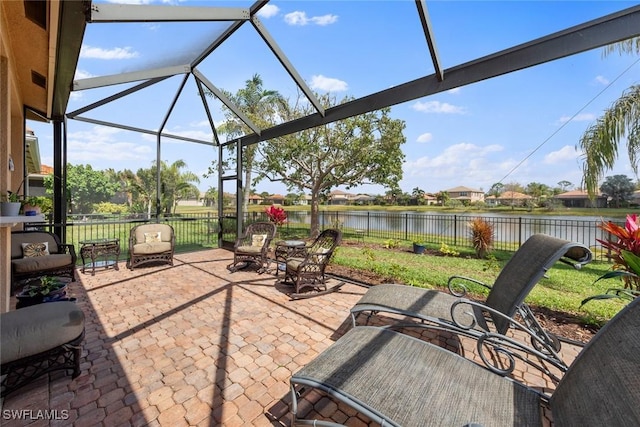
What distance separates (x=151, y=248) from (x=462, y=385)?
19.4 feet

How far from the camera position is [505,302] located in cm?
220

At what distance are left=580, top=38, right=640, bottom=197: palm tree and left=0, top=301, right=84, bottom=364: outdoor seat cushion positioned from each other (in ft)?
24.6

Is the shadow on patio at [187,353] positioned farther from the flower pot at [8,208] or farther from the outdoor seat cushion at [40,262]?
the flower pot at [8,208]

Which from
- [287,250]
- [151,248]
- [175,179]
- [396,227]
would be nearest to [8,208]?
[151,248]

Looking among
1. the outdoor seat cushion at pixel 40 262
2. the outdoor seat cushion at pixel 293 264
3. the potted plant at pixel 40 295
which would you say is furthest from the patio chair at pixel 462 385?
the outdoor seat cushion at pixel 40 262

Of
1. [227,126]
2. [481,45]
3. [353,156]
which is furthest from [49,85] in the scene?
[227,126]

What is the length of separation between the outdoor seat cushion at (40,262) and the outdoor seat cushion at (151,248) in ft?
3.39

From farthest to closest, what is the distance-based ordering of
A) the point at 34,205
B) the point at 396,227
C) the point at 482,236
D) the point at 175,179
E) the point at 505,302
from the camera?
the point at 175,179 < the point at 396,227 < the point at 482,236 < the point at 34,205 < the point at 505,302

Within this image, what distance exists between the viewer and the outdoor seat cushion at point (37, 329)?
1846 millimetres

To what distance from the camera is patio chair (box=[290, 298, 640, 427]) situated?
3.26 feet

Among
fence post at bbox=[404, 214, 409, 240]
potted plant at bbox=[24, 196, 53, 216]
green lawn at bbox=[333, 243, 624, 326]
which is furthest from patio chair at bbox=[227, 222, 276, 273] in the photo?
fence post at bbox=[404, 214, 409, 240]

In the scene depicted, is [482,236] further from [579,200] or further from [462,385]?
[462,385]

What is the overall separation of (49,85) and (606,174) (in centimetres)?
928

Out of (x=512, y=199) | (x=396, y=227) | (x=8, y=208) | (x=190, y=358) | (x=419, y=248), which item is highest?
(x=512, y=199)
